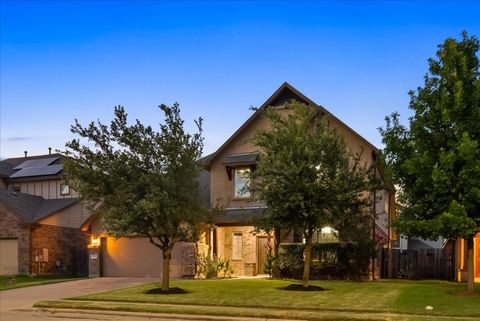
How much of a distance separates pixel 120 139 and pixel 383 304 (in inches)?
411

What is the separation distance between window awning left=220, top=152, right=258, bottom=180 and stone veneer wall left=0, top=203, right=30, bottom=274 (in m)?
12.9

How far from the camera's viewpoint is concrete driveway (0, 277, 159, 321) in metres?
19.2

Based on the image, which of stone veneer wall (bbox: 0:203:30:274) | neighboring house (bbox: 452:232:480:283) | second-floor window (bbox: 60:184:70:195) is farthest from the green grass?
neighboring house (bbox: 452:232:480:283)

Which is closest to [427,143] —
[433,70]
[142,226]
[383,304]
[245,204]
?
[433,70]

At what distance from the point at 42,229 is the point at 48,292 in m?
12.0

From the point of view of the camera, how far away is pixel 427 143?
18.3 m

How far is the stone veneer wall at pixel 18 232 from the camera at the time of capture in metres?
32.9

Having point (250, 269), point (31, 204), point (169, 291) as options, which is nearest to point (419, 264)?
point (250, 269)

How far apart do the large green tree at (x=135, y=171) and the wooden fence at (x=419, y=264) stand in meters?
11.8

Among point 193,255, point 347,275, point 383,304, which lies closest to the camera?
point 383,304

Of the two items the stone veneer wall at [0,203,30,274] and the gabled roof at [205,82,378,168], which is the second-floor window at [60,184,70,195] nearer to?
the stone veneer wall at [0,203,30,274]

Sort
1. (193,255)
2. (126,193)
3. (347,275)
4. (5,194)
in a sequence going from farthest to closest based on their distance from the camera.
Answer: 1. (5,194)
2. (193,255)
3. (347,275)
4. (126,193)

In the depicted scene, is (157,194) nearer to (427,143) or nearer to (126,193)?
(126,193)

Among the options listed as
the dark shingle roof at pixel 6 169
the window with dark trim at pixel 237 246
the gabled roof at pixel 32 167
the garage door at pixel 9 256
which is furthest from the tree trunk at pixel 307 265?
the dark shingle roof at pixel 6 169
